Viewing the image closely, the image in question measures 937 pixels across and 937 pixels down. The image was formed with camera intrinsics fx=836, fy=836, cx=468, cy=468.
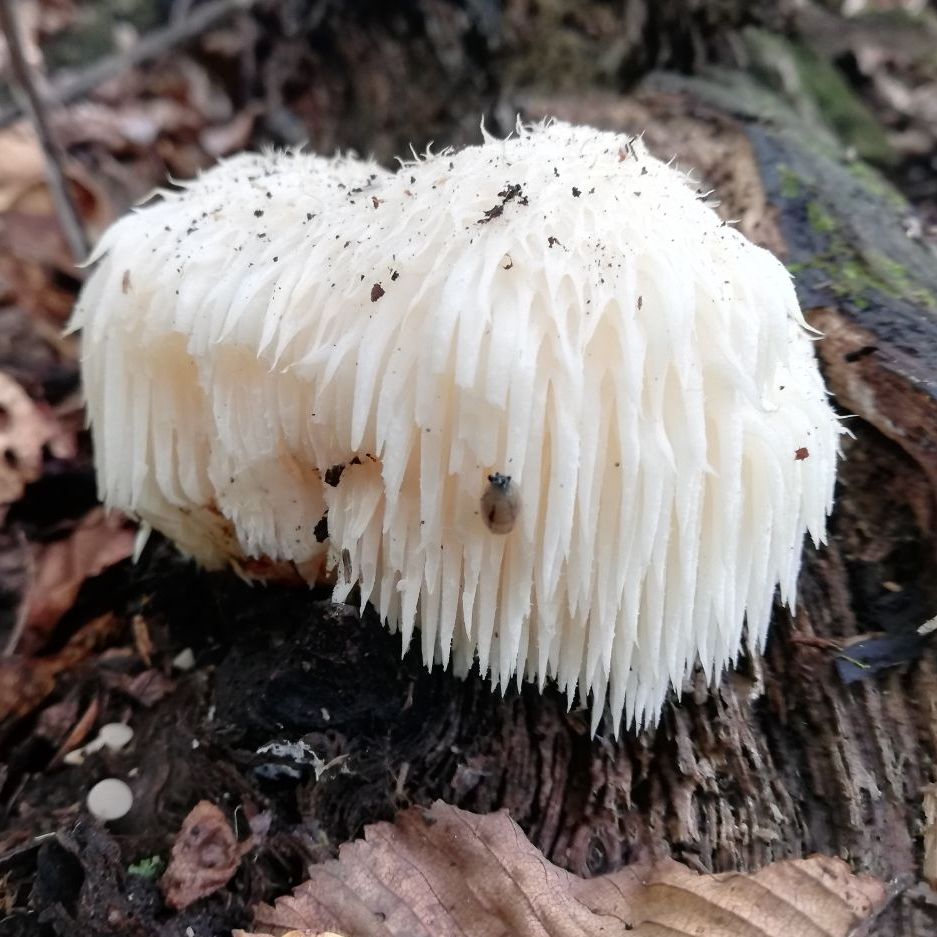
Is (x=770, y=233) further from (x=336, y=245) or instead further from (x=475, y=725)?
(x=475, y=725)

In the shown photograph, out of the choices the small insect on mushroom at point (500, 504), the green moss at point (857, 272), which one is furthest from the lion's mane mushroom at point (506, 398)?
the green moss at point (857, 272)

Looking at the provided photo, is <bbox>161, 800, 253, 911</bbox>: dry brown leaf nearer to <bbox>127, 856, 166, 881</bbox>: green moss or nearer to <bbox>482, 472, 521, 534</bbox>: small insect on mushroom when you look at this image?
<bbox>127, 856, 166, 881</bbox>: green moss

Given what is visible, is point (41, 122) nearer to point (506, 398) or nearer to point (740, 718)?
point (506, 398)

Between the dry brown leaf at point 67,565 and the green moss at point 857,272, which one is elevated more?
the green moss at point 857,272

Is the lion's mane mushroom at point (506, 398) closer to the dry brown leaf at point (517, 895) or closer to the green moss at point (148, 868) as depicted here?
the dry brown leaf at point (517, 895)

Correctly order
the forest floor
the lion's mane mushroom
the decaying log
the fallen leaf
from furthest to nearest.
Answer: the fallen leaf, the forest floor, the decaying log, the lion's mane mushroom

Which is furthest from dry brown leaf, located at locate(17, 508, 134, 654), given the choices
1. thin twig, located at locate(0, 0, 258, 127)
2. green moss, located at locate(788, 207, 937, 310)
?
thin twig, located at locate(0, 0, 258, 127)
